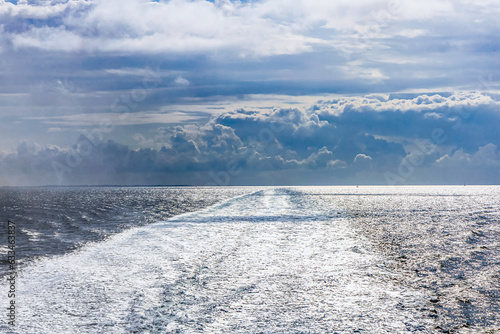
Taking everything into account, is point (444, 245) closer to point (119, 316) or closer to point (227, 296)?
point (227, 296)

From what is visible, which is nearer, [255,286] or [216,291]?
[216,291]

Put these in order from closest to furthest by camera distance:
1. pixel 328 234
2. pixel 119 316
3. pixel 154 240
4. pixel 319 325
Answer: pixel 319 325 → pixel 119 316 → pixel 154 240 → pixel 328 234

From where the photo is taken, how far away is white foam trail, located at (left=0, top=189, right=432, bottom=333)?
1178cm

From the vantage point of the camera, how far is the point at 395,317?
12242mm

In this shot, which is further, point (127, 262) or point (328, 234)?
point (328, 234)

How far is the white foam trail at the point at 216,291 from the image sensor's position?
1178 cm

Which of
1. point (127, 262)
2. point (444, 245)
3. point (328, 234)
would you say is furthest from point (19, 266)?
point (444, 245)

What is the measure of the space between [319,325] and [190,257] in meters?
11.7

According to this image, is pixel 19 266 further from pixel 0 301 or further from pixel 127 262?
pixel 0 301

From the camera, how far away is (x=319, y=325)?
11562 mm

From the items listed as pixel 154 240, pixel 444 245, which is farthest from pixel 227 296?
pixel 444 245

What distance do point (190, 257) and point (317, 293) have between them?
361 inches

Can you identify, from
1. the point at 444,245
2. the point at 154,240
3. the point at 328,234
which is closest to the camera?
the point at 444,245

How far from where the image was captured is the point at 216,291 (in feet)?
49.4
